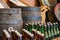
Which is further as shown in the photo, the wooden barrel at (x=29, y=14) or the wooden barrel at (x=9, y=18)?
the wooden barrel at (x=29, y=14)

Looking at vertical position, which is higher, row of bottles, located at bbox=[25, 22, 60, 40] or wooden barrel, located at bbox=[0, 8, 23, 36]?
wooden barrel, located at bbox=[0, 8, 23, 36]

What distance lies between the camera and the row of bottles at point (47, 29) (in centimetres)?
130

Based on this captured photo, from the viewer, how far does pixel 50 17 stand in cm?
247

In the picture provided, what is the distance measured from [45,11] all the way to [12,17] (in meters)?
1.26

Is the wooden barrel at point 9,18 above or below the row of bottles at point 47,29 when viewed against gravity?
above

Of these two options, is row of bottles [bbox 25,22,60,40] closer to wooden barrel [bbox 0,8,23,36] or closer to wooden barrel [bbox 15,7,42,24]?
wooden barrel [bbox 0,8,23,36]

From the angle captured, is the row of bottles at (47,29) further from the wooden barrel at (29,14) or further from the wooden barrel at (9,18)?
the wooden barrel at (29,14)

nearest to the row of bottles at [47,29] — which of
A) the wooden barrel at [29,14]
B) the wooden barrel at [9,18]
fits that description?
the wooden barrel at [9,18]

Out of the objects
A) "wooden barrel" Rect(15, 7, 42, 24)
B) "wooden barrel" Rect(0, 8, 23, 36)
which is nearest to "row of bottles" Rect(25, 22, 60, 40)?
"wooden barrel" Rect(0, 8, 23, 36)

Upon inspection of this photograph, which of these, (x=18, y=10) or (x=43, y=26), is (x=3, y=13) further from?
(x=43, y=26)

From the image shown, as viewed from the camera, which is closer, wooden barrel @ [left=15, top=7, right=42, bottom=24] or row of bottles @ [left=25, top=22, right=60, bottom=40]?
row of bottles @ [left=25, top=22, right=60, bottom=40]

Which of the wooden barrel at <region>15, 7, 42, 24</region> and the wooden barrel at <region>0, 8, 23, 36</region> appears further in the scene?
the wooden barrel at <region>15, 7, 42, 24</region>

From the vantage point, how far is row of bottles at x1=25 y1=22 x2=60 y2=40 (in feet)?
4.26

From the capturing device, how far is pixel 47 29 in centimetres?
136
